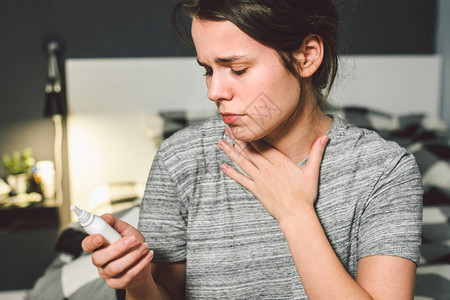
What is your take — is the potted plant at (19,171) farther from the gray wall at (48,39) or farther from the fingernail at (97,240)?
the fingernail at (97,240)

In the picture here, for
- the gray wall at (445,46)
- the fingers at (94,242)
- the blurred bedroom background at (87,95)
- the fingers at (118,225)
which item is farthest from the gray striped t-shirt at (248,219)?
the gray wall at (445,46)

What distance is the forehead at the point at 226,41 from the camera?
2.55 feet

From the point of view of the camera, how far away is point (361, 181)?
89 cm

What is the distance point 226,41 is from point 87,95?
161cm

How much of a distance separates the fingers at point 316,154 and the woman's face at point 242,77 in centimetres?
11

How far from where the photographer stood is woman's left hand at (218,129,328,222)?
83cm

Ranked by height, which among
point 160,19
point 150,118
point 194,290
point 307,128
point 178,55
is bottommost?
point 194,290

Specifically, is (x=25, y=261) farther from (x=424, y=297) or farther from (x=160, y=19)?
(x=424, y=297)

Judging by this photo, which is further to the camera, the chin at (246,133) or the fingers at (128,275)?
the chin at (246,133)

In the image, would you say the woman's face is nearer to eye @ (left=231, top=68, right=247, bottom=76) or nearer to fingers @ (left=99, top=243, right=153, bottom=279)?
eye @ (left=231, top=68, right=247, bottom=76)

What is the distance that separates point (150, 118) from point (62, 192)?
688mm

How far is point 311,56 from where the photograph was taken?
881 mm

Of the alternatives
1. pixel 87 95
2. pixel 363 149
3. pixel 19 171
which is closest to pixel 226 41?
pixel 363 149

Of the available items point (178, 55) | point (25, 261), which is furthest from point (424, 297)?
point (25, 261)
